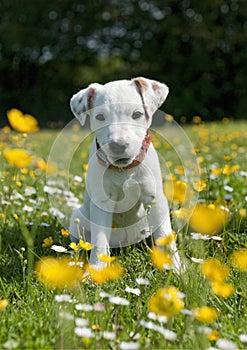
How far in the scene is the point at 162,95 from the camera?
2.75 metres

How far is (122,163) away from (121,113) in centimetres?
25

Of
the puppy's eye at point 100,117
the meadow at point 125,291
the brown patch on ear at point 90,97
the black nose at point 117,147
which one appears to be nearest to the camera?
the meadow at point 125,291

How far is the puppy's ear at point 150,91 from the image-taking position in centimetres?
265

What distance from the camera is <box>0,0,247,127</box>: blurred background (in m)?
16.1

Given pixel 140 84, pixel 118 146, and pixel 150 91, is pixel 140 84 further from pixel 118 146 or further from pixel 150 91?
pixel 118 146

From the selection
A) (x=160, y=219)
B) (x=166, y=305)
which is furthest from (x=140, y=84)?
(x=166, y=305)

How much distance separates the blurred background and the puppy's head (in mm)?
13046

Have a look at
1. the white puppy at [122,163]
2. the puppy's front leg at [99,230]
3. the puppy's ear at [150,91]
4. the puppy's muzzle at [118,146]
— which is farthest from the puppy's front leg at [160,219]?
the puppy's ear at [150,91]

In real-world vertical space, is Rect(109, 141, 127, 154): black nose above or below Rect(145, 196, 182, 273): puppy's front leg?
above

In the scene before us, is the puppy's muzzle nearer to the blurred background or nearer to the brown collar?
the brown collar

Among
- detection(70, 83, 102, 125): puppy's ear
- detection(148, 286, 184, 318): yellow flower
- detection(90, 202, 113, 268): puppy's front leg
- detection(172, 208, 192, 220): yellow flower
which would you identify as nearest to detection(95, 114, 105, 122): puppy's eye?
detection(70, 83, 102, 125): puppy's ear

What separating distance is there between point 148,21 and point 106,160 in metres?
15.1

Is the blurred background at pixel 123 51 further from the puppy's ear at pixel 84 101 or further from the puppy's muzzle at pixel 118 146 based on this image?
the puppy's muzzle at pixel 118 146

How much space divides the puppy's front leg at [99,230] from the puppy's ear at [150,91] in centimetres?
62
